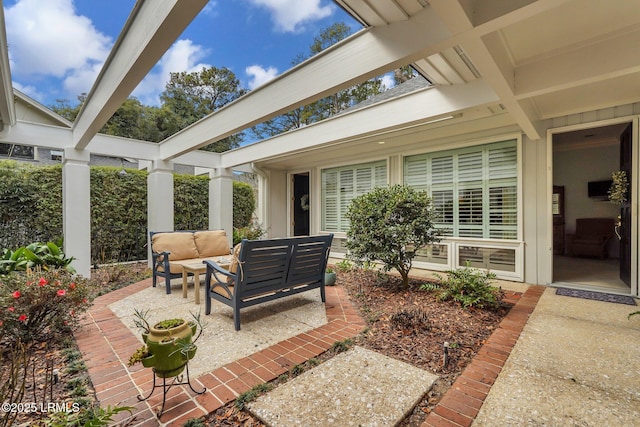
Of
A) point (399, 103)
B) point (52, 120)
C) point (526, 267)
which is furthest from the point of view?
point (52, 120)

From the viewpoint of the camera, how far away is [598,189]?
762cm

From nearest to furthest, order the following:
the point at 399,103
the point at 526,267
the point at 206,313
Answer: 1. the point at 206,313
2. the point at 399,103
3. the point at 526,267

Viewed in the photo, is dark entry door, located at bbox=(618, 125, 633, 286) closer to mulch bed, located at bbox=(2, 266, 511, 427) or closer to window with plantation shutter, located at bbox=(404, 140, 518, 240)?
window with plantation shutter, located at bbox=(404, 140, 518, 240)

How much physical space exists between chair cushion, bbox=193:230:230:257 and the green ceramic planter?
11.7ft

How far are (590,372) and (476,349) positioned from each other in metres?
0.78

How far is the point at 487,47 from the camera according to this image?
2318 mm

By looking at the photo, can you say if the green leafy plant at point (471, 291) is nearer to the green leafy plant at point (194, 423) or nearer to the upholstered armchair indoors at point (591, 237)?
the green leafy plant at point (194, 423)

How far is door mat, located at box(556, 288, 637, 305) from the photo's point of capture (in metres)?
3.91

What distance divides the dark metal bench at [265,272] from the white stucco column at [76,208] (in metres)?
3.39

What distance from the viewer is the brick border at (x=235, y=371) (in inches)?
69.7

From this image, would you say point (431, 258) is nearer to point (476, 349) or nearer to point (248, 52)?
point (476, 349)

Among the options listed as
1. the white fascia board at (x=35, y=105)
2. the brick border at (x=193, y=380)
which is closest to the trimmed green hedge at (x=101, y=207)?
the white fascia board at (x=35, y=105)

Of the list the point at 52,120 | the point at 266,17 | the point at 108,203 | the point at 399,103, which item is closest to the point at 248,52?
the point at 266,17

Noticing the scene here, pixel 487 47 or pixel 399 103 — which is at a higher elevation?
pixel 399 103
